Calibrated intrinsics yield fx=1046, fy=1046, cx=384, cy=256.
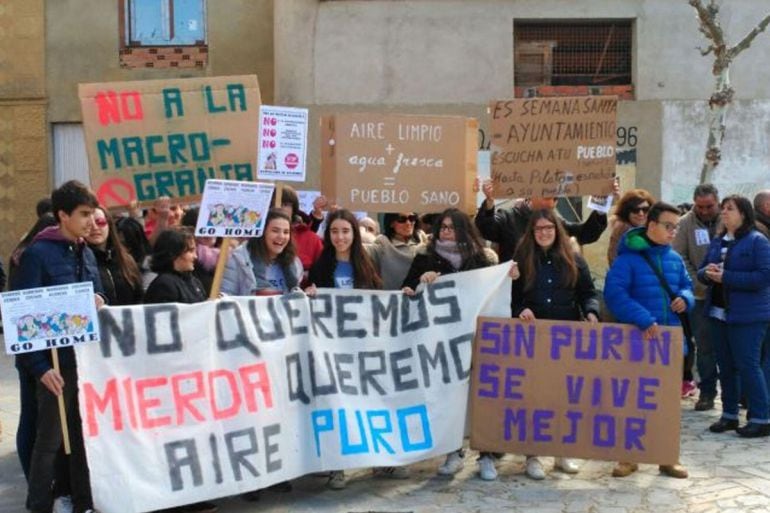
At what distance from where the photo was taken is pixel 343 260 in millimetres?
6934

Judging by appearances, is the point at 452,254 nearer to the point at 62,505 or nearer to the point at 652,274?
the point at 652,274

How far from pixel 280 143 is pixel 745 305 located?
12.0 ft

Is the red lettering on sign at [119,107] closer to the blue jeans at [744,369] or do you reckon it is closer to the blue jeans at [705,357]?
the blue jeans at [744,369]

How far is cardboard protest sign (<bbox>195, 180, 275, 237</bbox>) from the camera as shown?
633 cm

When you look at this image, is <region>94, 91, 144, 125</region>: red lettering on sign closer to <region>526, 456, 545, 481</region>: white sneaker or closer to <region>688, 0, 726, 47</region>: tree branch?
<region>526, 456, 545, 481</region>: white sneaker

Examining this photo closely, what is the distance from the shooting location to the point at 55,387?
18.0 feet

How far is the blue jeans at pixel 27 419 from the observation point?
6.28m

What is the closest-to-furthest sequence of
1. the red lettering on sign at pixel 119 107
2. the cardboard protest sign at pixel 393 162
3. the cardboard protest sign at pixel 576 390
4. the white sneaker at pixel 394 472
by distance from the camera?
the cardboard protest sign at pixel 576 390
the white sneaker at pixel 394 472
the red lettering on sign at pixel 119 107
the cardboard protest sign at pixel 393 162

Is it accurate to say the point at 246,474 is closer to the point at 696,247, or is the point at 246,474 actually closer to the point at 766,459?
the point at 766,459

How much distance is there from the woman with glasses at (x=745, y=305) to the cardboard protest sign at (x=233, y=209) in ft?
11.8

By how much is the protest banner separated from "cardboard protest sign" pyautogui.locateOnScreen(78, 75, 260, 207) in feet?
5.23

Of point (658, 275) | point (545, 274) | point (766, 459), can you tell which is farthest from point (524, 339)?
point (766, 459)

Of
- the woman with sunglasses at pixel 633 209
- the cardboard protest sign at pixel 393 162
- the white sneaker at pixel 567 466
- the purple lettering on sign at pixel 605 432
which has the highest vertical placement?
the cardboard protest sign at pixel 393 162

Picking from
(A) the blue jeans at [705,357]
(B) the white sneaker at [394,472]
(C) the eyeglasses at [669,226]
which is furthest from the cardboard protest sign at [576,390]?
(A) the blue jeans at [705,357]
